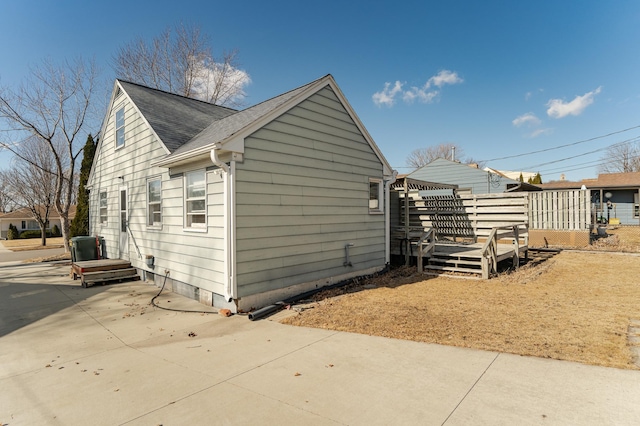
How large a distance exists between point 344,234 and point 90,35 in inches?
619

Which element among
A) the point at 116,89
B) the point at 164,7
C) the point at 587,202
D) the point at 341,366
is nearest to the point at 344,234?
the point at 341,366

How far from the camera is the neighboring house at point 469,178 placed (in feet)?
64.0

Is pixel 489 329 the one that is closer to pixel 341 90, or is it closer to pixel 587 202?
pixel 341 90

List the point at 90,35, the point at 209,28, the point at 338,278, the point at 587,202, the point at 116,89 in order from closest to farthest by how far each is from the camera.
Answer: the point at 338,278
the point at 116,89
the point at 587,202
the point at 90,35
the point at 209,28


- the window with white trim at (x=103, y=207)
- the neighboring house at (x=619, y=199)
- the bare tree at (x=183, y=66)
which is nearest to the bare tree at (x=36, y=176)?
the bare tree at (x=183, y=66)

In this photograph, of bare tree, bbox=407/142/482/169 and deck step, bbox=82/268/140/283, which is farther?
bare tree, bbox=407/142/482/169

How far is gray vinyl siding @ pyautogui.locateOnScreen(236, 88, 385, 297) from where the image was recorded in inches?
246

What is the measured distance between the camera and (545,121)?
3328cm

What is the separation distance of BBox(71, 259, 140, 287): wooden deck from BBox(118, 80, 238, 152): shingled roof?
4022 millimetres

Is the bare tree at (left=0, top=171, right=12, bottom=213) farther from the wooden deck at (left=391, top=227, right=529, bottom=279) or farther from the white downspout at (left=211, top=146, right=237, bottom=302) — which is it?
the wooden deck at (left=391, top=227, right=529, bottom=279)

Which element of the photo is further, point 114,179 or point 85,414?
point 114,179

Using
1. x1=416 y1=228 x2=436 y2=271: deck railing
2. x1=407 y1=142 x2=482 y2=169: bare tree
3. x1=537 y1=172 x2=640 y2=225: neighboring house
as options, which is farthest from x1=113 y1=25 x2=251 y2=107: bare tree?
x1=407 y1=142 x2=482 y2=169: bare tree

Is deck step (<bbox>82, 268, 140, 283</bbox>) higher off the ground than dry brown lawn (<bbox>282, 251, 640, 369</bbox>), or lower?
higher

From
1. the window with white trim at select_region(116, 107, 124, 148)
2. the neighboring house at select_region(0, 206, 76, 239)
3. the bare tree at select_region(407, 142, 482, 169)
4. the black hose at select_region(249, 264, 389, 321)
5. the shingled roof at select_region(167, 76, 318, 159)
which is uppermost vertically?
the bare tree at select_region(407, 142, 482, 169)
